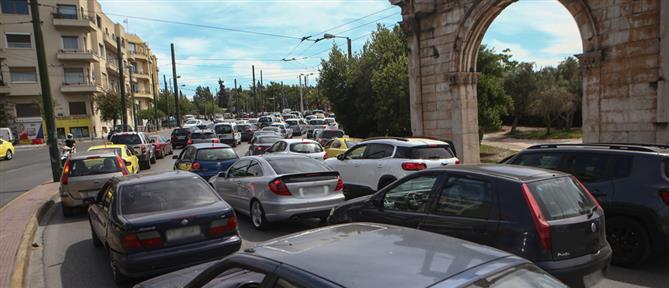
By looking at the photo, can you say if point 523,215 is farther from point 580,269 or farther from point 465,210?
point 580,269

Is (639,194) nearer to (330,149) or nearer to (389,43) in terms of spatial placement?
→ (330,149)

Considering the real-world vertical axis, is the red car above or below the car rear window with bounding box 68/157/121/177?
below

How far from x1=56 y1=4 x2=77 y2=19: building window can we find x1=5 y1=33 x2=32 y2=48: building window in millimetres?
4363

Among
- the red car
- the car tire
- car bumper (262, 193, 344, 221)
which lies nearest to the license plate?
car bumper (262, 193, 344, 221)

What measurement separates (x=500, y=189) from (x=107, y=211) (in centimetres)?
519

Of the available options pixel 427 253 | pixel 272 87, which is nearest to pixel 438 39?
pixel 427 253

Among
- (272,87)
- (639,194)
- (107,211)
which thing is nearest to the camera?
(639,194)

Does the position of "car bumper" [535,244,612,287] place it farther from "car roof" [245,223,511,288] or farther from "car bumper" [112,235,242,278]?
"car bumper" [112,235,242,278]

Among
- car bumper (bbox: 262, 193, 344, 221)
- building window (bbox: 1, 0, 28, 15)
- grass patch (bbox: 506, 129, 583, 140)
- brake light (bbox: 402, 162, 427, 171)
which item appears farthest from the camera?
building window (bbox: 1, 0, 28, 15)

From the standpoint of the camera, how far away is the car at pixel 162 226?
217 inches

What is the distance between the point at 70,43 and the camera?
174ft

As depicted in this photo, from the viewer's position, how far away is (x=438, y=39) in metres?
16.8

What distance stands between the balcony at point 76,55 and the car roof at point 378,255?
58.4 m

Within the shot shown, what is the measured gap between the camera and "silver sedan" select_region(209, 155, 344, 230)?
325 inches
